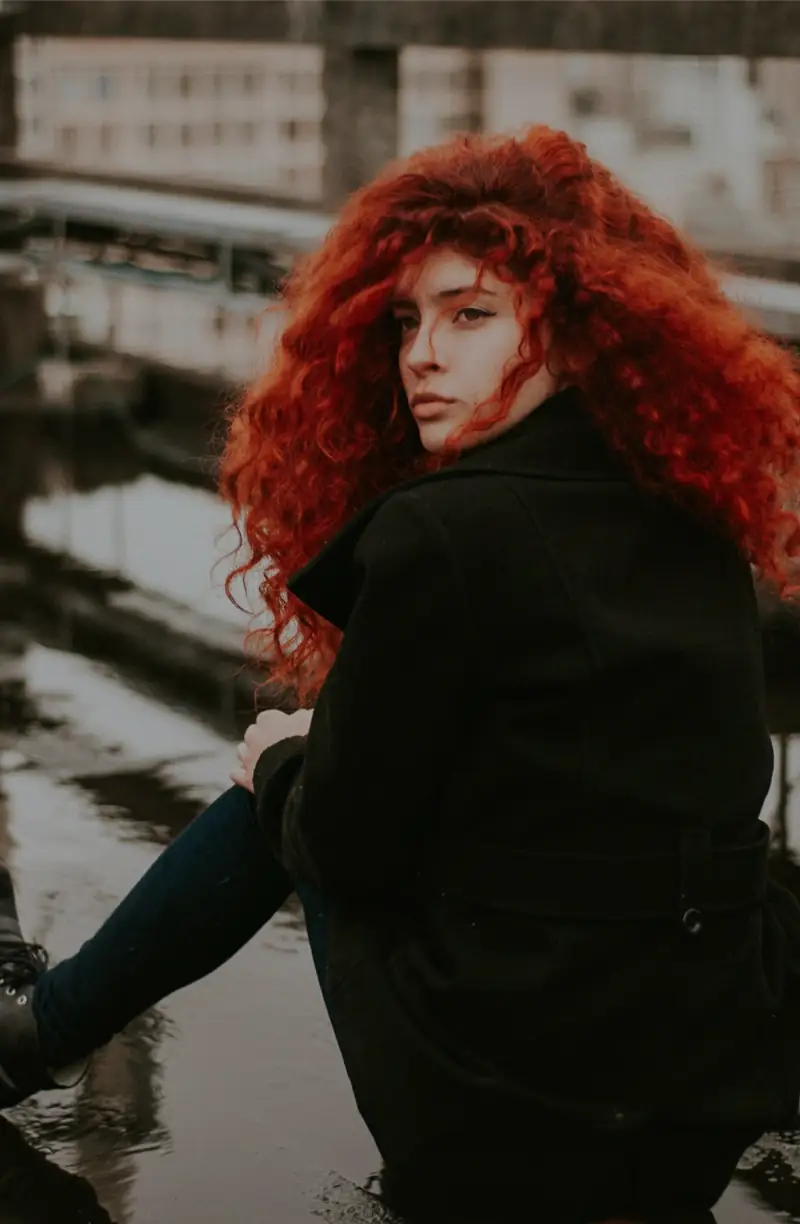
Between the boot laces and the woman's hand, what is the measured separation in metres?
0.57

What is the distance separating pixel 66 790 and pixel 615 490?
2.35m

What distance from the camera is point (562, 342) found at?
2334mm

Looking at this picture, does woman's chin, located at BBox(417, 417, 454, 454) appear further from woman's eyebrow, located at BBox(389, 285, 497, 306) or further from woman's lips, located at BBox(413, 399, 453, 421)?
woman's eyebrow, located at BBox(389, 285, 497, 306)

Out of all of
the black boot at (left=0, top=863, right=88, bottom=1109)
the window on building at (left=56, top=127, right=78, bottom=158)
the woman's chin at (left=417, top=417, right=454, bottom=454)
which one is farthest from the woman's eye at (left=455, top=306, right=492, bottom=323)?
the window on building at (left=56, top=127, right=78, bottom=158)

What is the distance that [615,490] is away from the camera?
2277 millimetres

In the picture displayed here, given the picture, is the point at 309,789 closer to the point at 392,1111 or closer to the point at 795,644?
the point at 392,1111

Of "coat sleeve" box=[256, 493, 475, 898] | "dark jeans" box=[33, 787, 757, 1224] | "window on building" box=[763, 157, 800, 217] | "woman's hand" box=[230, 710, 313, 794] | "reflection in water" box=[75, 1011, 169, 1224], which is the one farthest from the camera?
"window on building" box=[763, 157, 800, 217]

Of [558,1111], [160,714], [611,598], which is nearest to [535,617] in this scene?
[611,598]

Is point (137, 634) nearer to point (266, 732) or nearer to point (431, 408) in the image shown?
point (266, 732)

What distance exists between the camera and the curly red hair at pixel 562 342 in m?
2.31

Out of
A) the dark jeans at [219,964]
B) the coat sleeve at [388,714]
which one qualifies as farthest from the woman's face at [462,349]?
the dark jeans at [219,964]

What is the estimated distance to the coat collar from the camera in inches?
88.4

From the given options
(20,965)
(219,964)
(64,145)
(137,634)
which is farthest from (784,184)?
(64,145)

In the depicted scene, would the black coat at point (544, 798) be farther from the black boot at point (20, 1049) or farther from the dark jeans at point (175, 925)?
the black boot at point (20, 1049)
